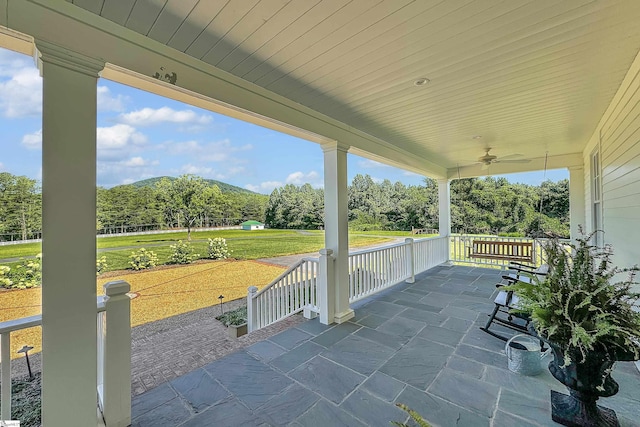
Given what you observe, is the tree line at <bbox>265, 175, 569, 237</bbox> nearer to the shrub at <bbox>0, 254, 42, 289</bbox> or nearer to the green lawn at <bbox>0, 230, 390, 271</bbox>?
the green lawn at <bbox>0, 230, 390, 271</bbox>

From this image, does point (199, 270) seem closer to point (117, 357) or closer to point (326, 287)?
point (326, 287)

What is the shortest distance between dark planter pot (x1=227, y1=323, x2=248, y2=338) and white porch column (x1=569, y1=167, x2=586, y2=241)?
6.76m

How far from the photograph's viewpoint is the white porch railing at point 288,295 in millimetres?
3602

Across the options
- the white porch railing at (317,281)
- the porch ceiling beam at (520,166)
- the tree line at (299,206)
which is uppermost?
the porch ceiling beam at (520,166)

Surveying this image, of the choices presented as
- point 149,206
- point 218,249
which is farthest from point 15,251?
point 218,249

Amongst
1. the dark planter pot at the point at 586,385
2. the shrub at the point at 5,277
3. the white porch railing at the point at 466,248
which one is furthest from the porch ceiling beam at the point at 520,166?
the shrub at the point at 5,277

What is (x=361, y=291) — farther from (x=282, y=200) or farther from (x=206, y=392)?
(x=282, y=200)

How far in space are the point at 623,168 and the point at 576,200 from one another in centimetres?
337

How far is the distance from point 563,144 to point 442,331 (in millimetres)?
4277

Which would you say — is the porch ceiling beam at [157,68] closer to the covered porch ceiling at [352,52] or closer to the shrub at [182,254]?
the covered porch ceiling at [352,52]

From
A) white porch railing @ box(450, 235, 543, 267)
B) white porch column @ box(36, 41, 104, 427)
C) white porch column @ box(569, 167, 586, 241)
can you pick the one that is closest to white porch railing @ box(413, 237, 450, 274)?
white porch railing @ box(450, 235, 543, 267)

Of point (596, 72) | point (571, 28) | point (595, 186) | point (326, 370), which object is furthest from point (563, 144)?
point (326, 370)

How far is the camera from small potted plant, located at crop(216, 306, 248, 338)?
4516 mm

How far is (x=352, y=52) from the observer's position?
1.92 metres
